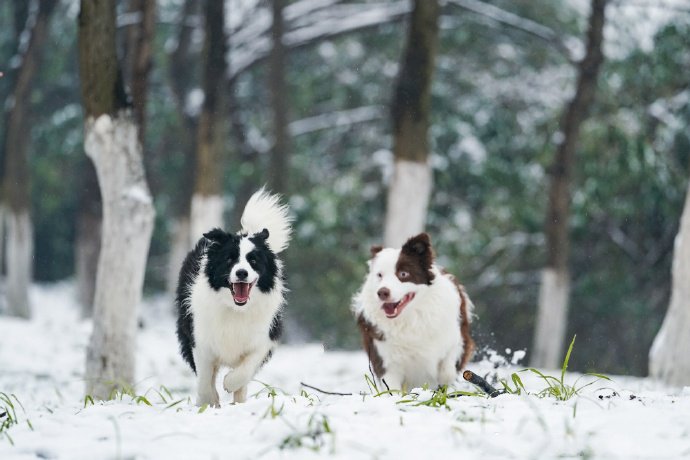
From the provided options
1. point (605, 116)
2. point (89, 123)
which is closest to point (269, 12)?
point (605, 116)

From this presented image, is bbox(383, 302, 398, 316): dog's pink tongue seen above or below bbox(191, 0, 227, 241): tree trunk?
below

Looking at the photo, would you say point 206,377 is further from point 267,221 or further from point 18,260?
point 18,260

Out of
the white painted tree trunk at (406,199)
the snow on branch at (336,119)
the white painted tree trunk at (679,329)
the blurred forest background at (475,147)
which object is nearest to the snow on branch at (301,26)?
the blurred forest background at (475,147)

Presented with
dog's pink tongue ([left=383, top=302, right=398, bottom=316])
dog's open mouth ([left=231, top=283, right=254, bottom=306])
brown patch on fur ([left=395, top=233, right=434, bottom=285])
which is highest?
brown patch on fur ([left=395, top=233, right=434, bottom=285])

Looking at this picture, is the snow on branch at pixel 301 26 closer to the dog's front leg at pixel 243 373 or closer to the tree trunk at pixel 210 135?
the tree trunk at pixel 210 135

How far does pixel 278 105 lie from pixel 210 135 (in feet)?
15.5

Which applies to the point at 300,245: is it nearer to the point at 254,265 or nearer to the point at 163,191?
the point at 163,191

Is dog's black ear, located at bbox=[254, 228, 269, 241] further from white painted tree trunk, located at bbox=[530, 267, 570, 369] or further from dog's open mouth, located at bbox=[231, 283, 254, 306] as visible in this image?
white painted tree trunk, located at bbox=[530, 267, 570, 369]

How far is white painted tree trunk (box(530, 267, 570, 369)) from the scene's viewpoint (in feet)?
57.2

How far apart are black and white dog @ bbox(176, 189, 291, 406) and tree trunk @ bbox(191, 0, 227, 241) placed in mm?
9722

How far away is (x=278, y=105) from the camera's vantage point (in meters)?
20.7

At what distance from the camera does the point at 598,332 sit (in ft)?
76.0

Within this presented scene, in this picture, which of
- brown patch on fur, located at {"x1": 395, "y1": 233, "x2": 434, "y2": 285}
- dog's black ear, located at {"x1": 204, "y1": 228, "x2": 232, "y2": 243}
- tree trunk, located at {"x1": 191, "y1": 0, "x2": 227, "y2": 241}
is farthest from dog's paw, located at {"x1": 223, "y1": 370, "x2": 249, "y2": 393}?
tree trunk, located at {"x1": 191, "y1": 0, "x2": 227, "y2": 241}

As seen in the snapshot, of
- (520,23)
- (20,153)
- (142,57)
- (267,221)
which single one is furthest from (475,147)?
(267,221)
